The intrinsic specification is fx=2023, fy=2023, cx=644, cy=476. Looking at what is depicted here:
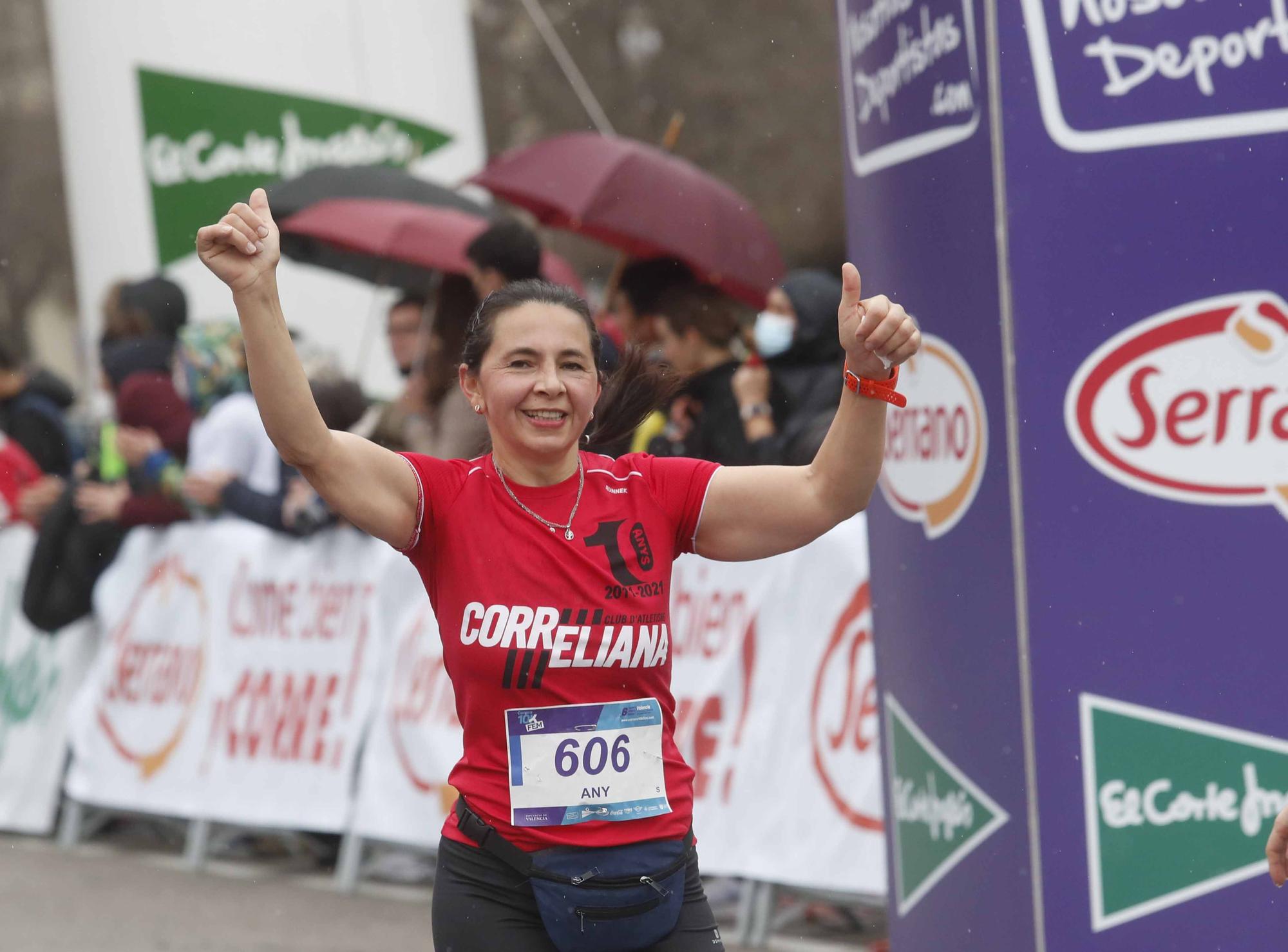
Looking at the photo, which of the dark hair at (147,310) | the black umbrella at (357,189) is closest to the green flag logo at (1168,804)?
the black umbrella at (357,189)

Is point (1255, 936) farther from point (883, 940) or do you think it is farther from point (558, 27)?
point (558, 27)

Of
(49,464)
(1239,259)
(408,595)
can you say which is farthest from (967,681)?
(49,464)

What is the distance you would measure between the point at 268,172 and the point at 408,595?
4669mm

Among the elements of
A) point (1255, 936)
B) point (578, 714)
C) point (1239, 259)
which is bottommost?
point (1255, 936)

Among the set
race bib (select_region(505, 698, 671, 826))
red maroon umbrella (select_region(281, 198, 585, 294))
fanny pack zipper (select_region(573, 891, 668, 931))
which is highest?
red maroon umbrella (select_region(281, 198, 585, 294))

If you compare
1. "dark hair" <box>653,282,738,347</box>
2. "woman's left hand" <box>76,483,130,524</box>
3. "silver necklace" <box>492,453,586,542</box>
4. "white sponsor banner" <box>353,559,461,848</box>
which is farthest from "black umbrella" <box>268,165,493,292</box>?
"silver necklace" <box>492,453,586,542</box>

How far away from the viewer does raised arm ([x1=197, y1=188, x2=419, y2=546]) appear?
334 centimetres

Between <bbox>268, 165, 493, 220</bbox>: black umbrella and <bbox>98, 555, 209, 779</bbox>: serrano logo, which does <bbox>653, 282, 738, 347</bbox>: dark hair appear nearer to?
<bbox>98, 555, 209, 779</bbox>: serrano logo

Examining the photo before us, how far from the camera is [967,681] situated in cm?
472

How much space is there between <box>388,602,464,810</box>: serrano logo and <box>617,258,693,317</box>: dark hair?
Result: 5.00 feet

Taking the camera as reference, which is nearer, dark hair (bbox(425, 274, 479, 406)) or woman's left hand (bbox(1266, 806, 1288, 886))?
woman's left hand (bbox(1266, 806, 1288, 886))

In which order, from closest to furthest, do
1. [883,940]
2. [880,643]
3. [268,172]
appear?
[880,643] → [883,940] → [268,172]

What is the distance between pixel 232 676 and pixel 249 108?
14.3 ft

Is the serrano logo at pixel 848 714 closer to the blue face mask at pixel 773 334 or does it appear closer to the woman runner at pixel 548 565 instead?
the blue face mask at pixel 773 334
